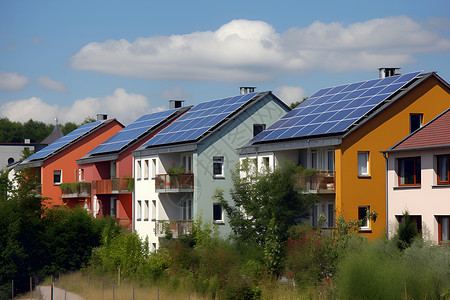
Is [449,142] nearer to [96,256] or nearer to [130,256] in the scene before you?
[130,256]

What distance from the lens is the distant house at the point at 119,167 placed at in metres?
56.9

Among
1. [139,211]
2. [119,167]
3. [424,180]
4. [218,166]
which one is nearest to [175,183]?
[218,166]

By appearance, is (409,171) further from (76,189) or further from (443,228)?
(76,189)

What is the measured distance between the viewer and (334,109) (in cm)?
4119

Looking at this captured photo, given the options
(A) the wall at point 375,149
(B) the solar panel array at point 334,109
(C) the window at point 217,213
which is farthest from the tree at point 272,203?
(C) the window at point 217,213

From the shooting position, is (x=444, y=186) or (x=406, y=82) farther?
(x=406, y=82)

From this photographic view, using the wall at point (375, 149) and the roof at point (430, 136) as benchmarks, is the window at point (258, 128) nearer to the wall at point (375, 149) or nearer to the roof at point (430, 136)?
the wall at point (375, 149)

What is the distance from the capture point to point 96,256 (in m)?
49.2

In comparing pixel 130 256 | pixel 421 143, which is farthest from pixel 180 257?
pixel 421 143

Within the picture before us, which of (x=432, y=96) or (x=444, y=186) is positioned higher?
(x=432, y=96)

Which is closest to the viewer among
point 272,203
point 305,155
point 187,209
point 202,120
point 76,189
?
point 272,203

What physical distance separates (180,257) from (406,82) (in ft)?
48.6

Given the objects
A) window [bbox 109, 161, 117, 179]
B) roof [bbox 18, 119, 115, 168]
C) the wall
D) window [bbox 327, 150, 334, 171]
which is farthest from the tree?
roof [bbox 18, 119, 115, 168]

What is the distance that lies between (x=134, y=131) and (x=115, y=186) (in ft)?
18.3
